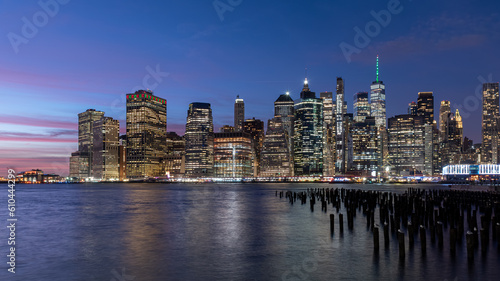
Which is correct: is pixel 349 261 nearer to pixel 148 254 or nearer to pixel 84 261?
pixel 148 254

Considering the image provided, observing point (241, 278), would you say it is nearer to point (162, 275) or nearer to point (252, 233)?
point (162, 275)

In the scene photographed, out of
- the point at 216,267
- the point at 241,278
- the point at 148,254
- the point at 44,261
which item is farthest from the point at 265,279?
the point at 44,261

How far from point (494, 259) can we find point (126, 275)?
19251 mm

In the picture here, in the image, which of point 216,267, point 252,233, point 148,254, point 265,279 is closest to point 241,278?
point 265,279

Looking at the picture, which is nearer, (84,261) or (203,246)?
(84,261)

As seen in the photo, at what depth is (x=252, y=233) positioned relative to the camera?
37.0 metres

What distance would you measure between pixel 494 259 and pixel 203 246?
17.6 m

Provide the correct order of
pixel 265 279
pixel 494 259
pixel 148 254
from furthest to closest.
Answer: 1. pixel 148 254
2. pixel 494 259
3. pixel 265 279

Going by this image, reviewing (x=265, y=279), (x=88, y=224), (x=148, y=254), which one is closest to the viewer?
(x=265, y=279)

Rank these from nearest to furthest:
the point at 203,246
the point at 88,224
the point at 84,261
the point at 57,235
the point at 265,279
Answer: the point at 265,279, the point at 84,261, the point at 203,246, the point at 57,235, the point at 88,224

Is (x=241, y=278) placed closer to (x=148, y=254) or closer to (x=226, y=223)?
(x=148, y=254)

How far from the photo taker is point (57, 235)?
36.4 metres

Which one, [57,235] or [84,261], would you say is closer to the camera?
[84,261]

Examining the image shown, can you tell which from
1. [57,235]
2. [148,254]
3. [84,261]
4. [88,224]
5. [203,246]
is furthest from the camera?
[88,224]
